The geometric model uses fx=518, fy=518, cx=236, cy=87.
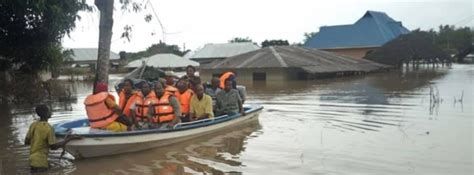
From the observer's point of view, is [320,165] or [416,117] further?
[416,117]

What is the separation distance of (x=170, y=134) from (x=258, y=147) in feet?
5.44

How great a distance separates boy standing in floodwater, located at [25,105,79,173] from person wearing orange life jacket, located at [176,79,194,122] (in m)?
3.18

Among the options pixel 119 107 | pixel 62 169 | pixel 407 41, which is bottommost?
pixel 62 169

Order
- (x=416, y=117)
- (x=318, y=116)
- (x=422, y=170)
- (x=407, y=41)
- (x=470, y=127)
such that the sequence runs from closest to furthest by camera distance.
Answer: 1. (x=422, y=170)
2. (x=470, y=127)
3. (x=416, y=117)
4. (x=318, y=116)
5. (x=407, y=41)

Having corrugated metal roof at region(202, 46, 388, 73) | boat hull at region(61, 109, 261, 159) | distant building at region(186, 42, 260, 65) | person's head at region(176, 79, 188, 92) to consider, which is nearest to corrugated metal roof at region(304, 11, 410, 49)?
distant building at region(186, 42, 260, 65)

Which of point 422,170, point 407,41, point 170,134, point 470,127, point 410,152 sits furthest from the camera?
point 407,41

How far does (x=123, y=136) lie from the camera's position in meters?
8.57

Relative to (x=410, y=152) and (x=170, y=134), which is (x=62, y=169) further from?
(x=410, y=152)

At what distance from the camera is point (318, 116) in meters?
13.8

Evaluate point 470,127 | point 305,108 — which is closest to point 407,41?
point 305,108

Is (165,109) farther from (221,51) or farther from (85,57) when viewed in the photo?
(85,57)

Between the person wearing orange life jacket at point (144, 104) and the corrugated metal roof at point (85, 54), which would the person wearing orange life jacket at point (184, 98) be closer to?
the person wearing orange life jacket at point (144, 104)

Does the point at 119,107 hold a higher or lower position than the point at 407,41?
lower

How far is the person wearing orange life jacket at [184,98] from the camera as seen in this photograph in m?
10.6
